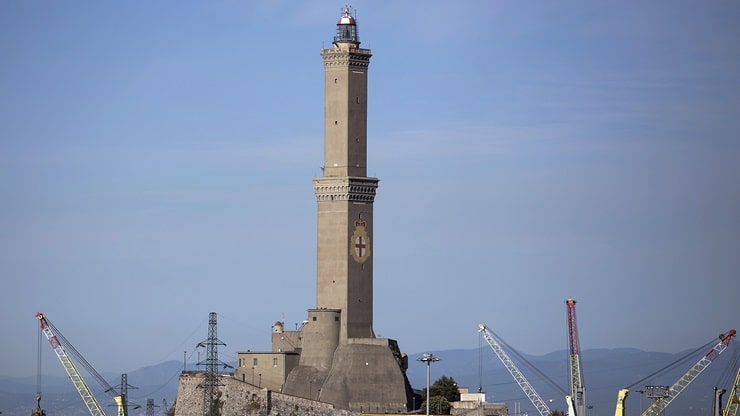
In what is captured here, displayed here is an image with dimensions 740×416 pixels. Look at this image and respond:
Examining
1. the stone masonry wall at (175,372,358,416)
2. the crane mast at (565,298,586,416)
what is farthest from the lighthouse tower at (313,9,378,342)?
the crane mast at (565,298,586,416)

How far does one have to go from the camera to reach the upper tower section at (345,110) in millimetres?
167875

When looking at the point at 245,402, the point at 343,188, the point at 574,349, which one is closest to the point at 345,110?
the point at 343,188

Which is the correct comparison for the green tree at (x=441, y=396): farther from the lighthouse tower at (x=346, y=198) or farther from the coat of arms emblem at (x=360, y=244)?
the coat of arms emblem at (x=360, y=244)

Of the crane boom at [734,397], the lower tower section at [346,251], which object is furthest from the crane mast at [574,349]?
the lower tower section at [346,251]

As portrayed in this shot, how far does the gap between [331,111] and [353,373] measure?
1062 inches

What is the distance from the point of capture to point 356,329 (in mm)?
165500

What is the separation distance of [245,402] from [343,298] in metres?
14.1

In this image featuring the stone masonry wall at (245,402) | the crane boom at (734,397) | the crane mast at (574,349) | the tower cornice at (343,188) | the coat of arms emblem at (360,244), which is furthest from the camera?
the crane mast at (574,349)

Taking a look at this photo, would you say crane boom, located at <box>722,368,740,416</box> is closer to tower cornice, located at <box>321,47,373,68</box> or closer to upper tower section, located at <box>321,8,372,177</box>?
upper tower section, located at <box>321,8,372,177</box>

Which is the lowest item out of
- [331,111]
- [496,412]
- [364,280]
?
[496,412]

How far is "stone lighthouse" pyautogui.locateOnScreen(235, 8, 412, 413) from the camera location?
6373 inches

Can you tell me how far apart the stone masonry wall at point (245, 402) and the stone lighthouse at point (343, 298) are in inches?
89.3

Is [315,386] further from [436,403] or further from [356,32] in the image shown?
[356,32]

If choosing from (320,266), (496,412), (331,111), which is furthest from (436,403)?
(331,111)
